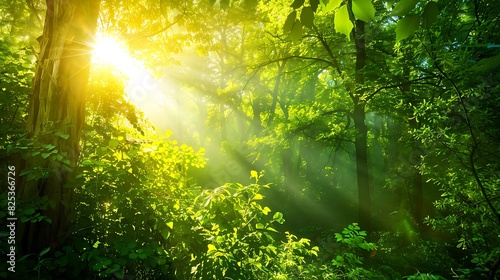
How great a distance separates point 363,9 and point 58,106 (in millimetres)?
3348

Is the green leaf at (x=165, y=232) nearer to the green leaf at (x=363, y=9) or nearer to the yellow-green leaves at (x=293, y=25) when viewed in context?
the yellow-green leaves at (x=293, y=25)

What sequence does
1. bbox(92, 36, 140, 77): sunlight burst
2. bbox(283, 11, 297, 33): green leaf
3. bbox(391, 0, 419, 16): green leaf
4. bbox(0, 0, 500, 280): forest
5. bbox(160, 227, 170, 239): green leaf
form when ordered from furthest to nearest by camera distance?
bbox(92, 36, 140, 77): sunlight burst, bbox(160, 227, 170, 239): green leaf, bbox(0, 0, 500, 280): forest, bbox(283, 11, 297, 33): green leaf, bbox(391, 0, 419, 16): green leaf

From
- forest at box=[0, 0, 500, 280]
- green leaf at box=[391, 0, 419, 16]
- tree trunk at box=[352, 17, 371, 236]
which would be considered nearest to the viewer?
green leaf at box=[391, 0, 419, 16]

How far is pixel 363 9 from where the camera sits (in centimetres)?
128

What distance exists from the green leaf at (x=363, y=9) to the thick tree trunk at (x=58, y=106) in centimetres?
273

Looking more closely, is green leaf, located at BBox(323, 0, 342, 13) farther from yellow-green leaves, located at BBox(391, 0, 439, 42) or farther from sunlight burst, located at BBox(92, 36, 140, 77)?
sunlight burst, located at BBox(92, 36, 140, 77)

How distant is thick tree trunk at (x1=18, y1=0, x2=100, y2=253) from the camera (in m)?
2.72

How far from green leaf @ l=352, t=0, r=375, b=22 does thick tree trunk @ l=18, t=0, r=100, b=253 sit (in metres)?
2.73

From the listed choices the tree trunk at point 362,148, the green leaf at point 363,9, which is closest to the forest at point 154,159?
the green leaf at point 363,9

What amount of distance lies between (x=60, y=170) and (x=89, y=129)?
0.89m

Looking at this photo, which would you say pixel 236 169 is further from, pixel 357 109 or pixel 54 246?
pixel 54 246

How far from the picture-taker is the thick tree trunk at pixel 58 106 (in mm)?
2721

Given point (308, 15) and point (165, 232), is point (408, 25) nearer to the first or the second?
point (308, 15)

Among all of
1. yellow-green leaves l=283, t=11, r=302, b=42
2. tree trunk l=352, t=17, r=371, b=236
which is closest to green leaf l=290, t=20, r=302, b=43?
yellow-green leaves l=283, t=11, r=302, b=42
